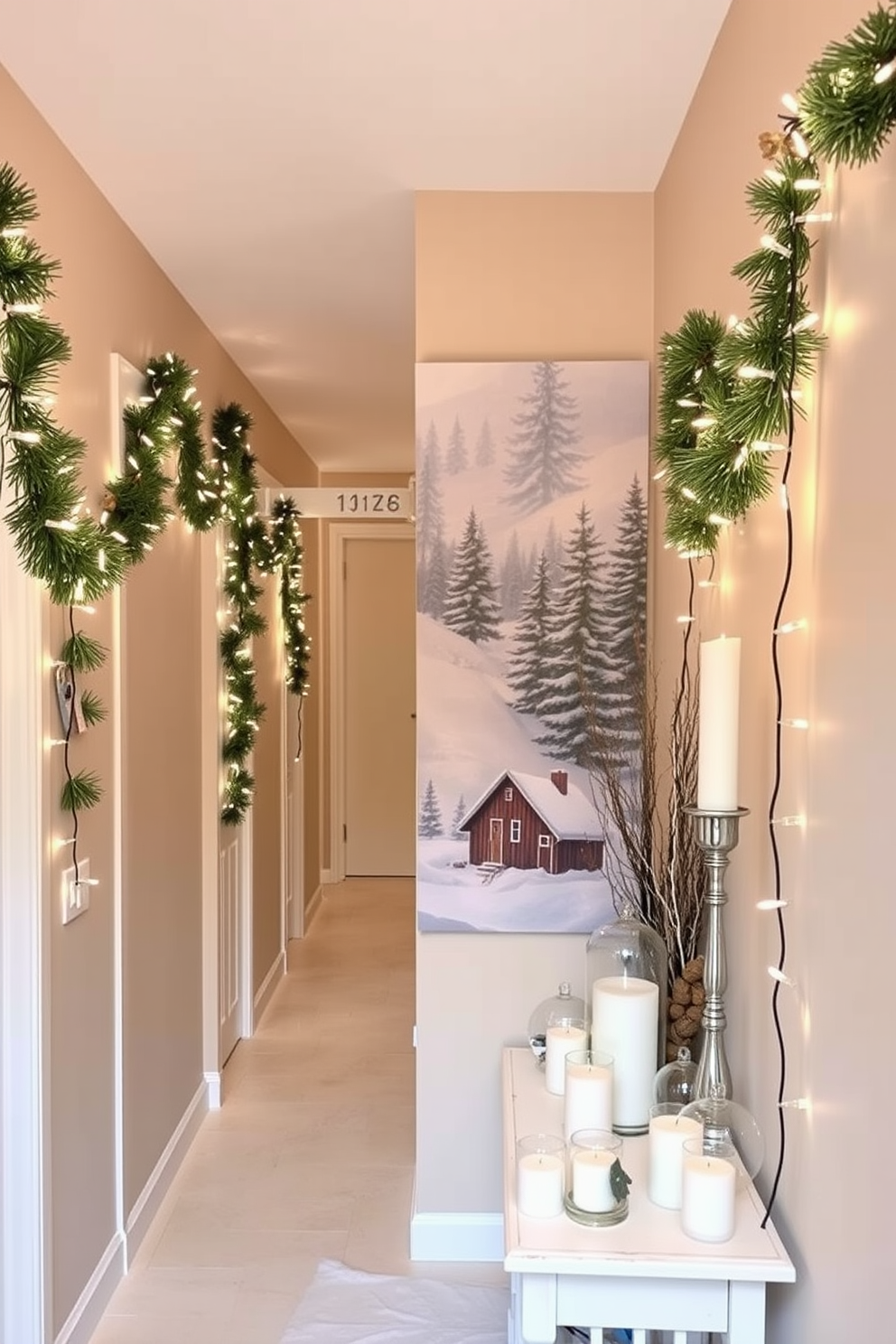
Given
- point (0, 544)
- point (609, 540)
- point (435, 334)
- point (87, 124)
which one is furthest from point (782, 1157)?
point (87, 124)

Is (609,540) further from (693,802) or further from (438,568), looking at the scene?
(693,802)

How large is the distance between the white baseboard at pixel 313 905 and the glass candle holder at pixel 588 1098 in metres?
4.07

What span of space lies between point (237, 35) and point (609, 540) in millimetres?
1267

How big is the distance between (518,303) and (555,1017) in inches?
64.4

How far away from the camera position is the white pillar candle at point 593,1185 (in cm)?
145

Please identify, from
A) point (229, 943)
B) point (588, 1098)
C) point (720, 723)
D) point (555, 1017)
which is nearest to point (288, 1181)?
point (229, 943)

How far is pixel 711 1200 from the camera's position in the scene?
138cm

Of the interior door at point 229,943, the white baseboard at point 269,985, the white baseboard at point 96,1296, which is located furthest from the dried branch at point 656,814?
the white baseboard at point 269,985

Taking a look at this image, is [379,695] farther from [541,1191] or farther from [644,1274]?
[644,1274]

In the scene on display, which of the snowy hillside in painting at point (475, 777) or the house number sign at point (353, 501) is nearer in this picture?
the snowy hillside in painting at point (475, 777)

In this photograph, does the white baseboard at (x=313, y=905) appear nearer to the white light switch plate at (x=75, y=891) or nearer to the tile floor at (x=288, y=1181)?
the tile floor at (x=288, y=1181)

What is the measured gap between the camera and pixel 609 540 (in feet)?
7.98

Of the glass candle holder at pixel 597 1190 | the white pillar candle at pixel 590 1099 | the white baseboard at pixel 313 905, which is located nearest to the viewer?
the glass candle holder at pixel 597 1190

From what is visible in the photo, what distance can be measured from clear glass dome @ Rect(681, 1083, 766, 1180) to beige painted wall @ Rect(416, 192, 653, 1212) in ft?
3.16
